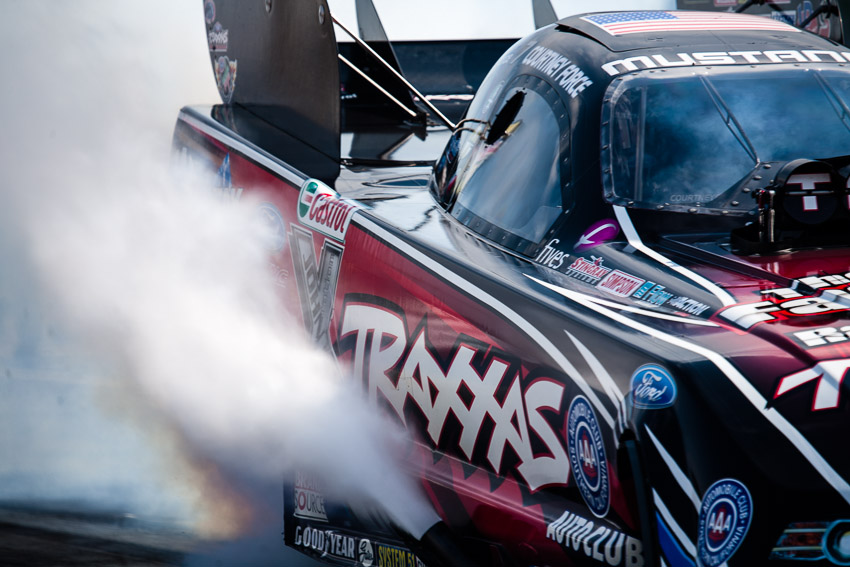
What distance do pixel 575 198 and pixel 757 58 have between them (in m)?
0.70

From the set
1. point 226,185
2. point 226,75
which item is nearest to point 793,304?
point 226,185

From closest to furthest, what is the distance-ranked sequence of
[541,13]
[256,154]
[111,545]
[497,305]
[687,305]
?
[687,305] < [497,305] < [256,154] < [111,545] < [541,13]

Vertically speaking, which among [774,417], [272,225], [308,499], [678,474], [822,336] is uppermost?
[272,225]

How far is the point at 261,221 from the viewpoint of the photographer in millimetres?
3855

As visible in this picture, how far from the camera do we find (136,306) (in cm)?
471

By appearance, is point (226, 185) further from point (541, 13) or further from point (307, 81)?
point (541, 13)

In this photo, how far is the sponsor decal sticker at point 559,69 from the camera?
293cm

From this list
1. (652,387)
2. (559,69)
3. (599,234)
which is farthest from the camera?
(559,69)

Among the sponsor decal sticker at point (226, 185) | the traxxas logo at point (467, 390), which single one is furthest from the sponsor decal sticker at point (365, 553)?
the sponsor decal sticker at point (226, 185)

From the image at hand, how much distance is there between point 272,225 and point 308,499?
0.97 metres

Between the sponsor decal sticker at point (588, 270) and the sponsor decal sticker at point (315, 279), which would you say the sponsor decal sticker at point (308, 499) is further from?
the sponsor decal sticker at point (588, 270)

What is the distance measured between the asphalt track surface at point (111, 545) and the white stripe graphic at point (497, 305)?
1.50m

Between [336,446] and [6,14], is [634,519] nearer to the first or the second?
[336,446]

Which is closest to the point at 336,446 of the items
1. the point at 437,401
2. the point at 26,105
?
the point at 437,401
